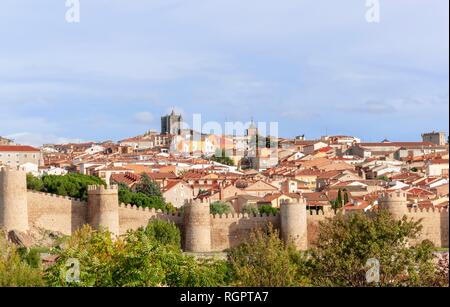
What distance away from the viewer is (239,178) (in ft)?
190

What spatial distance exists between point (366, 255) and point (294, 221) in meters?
13.8

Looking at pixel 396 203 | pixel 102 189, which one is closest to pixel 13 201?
pixel 102 189

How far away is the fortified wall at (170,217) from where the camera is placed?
2823 cm

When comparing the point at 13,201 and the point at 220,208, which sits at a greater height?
the point at 13,201

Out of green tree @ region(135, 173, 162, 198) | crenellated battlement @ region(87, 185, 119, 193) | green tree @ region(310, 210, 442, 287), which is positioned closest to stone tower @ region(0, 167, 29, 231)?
crenellated battlement @ region(87, 185, 119, 193)

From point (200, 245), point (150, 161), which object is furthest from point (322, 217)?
point (150, 161)

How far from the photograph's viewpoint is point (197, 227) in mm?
29906

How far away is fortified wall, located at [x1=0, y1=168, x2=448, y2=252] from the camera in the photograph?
28234 millimetres

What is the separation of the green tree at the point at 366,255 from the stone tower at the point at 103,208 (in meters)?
12.0

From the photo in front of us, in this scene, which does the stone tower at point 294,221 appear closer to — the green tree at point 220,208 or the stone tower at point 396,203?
the stone tower at point 396,203

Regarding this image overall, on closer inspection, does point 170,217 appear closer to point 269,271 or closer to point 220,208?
point 220,208

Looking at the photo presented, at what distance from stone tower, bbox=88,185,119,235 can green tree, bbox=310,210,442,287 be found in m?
12.0
